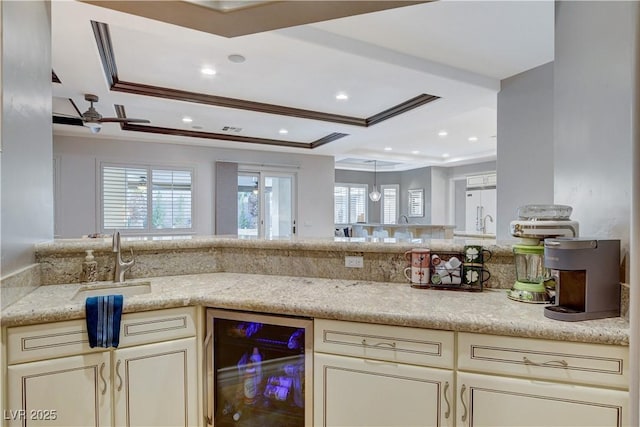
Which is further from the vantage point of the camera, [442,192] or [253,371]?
[442,192]

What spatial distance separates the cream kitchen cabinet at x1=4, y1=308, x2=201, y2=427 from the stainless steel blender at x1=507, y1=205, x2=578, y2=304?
1.60 metres

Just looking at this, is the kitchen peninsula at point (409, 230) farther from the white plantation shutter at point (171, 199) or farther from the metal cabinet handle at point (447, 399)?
Answer: the metal cabinet handle at point (447, 399)

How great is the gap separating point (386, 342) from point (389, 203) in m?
9.87

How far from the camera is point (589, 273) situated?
140cm

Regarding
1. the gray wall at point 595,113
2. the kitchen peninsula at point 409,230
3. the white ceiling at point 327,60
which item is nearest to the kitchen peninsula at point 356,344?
the gray wall at point 595,113

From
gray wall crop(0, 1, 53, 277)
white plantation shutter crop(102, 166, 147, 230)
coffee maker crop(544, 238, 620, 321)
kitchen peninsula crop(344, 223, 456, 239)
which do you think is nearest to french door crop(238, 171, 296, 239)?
white plantation shutter crop(102, 166, 147, 230)

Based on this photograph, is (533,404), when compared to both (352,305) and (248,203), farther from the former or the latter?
(248,203)

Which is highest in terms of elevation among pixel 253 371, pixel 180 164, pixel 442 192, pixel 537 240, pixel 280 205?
pixel 180 164

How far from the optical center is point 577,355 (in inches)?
50.1

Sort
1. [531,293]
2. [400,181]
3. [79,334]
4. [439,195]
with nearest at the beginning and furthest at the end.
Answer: [79,334] → [531,293] → [439,195] → [400,181]

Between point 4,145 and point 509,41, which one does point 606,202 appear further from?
point 4,145

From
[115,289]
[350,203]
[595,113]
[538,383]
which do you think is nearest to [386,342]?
[538,383]

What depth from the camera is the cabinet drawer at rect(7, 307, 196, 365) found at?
55.7 inches

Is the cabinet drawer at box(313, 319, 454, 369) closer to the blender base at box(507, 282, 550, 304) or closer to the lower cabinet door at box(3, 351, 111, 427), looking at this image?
the blender base at box(507, 282, 550, 304)
